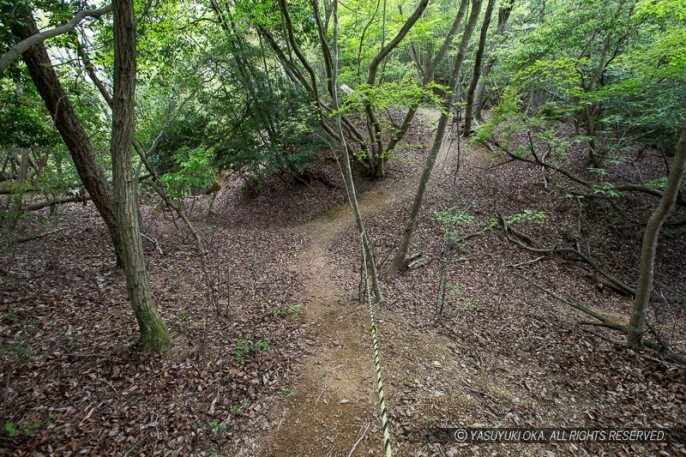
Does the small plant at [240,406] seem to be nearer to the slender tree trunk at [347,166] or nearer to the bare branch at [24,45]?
the slender tree trunk at [347,166]

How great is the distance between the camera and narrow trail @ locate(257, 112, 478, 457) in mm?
3652

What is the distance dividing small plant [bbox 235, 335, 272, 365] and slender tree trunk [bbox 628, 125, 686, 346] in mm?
5900

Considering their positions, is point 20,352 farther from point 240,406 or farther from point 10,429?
point 240,406

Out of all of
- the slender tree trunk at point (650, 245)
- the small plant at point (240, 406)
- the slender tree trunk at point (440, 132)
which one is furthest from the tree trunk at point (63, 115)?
the slender tree trunk at point (650, 245)

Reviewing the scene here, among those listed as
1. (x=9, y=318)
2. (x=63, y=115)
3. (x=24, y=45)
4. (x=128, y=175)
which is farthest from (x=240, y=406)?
(x=63, y=115)

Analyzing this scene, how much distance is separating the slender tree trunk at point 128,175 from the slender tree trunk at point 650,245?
7.12 m

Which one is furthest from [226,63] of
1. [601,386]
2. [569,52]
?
[601,386]

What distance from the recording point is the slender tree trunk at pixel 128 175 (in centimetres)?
346

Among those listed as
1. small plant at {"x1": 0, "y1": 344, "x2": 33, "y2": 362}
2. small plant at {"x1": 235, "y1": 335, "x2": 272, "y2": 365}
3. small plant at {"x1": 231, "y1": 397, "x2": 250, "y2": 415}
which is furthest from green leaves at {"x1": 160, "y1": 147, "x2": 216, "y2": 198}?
small plant at {"x1": 231, "y1": 397, "x2": 250, "y2": 415}

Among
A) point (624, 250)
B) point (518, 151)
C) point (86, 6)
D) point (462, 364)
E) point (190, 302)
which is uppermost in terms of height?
point (86, 6)

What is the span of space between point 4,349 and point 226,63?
9.54 metres

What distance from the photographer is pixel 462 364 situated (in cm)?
485

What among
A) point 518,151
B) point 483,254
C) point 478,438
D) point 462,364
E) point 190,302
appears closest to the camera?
point 478,438

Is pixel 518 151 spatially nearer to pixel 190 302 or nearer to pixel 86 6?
pixel 190 302
